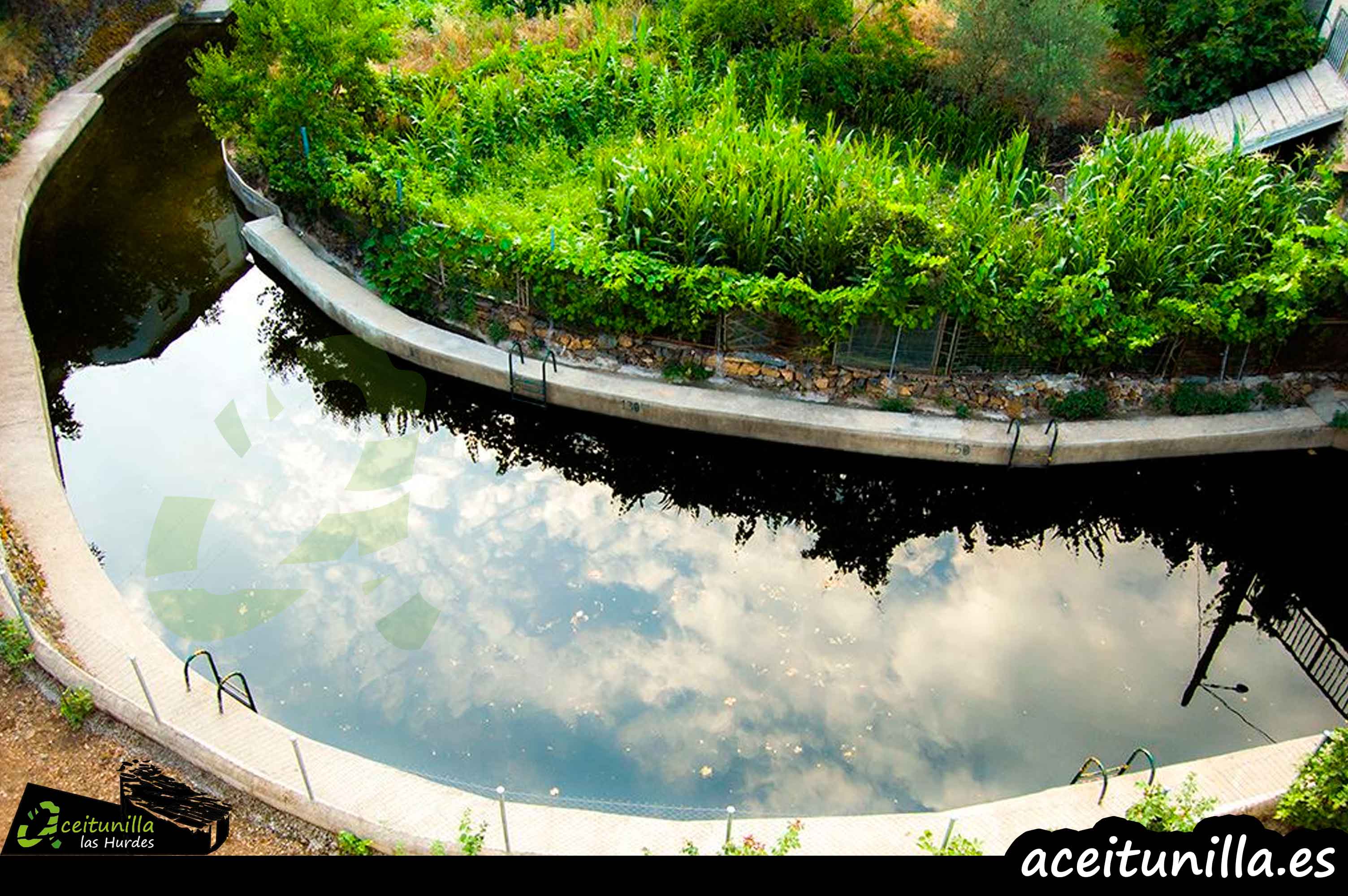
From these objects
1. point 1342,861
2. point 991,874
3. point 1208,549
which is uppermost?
point 1342,861

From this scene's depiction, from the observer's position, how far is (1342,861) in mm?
6230

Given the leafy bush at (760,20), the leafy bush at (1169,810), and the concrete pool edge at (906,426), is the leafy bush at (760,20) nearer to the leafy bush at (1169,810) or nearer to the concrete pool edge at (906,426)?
the concrete pool edge at (906,426)

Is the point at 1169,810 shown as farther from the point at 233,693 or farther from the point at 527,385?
the point at 527,385

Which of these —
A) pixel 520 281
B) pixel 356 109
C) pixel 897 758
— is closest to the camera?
pixel 897 758

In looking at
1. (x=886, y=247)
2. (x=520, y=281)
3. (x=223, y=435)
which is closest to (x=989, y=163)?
(x=886, y=247)

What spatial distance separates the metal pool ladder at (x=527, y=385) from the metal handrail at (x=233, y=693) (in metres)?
4.59

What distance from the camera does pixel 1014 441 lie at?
11.4m

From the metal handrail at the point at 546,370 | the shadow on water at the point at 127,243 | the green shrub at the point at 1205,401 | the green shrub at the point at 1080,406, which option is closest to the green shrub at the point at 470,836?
the metal handrail at the point at 546,370

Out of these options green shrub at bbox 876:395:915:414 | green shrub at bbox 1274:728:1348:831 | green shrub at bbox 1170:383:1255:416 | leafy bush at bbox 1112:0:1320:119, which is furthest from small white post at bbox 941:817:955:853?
leafy bush at bbox 1112:0:1320:119

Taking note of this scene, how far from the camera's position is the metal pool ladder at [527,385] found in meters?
12.0

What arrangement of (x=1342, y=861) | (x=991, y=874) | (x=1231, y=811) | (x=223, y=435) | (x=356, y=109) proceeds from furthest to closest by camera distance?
(x=356, y=109)
(x=223, y=435)
(x=1231, y=811)
(x=991, y=874)
(x=1342, y=861)

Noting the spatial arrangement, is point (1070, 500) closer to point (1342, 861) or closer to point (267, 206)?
point (1342, 861)

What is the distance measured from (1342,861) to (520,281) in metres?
9.40

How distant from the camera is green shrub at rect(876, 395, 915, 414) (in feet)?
38.4
